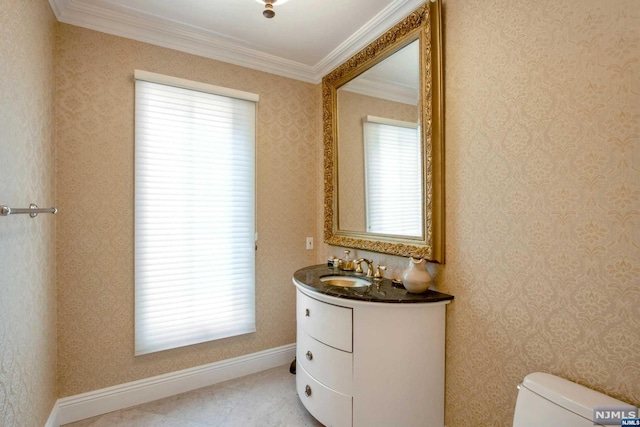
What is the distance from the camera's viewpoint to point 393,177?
2033 millimetres

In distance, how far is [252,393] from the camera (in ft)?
7.27

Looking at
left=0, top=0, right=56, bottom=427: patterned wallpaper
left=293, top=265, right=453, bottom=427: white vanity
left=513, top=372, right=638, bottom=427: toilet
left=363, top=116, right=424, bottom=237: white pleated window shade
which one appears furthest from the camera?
left=363, top=116, right=424, bottom=237: white pleated window shade

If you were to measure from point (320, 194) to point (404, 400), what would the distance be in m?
1.78

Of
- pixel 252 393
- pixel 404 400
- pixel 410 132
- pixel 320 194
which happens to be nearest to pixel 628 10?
pixel 410 132

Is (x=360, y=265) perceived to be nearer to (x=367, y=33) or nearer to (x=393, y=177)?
(x=393, y=177)

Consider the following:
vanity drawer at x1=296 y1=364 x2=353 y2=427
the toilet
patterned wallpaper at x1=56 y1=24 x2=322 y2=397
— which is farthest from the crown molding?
vanity drawer at x1=296 y1=364 x2=353 y2=427

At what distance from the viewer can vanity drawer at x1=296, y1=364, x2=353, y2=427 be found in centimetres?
161

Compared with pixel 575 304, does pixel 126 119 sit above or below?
above

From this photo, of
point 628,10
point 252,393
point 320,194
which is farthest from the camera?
point 320,194

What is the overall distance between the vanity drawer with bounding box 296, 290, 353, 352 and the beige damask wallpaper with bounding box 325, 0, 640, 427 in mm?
572

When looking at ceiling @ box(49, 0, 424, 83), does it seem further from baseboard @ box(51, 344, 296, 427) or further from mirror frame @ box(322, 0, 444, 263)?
baseboard @ box(51, 344, 296, 427)

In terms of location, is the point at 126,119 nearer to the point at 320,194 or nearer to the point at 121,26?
the point at 121,26

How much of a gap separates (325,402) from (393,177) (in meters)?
1.44

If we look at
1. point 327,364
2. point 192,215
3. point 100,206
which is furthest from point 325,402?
point 100,206
